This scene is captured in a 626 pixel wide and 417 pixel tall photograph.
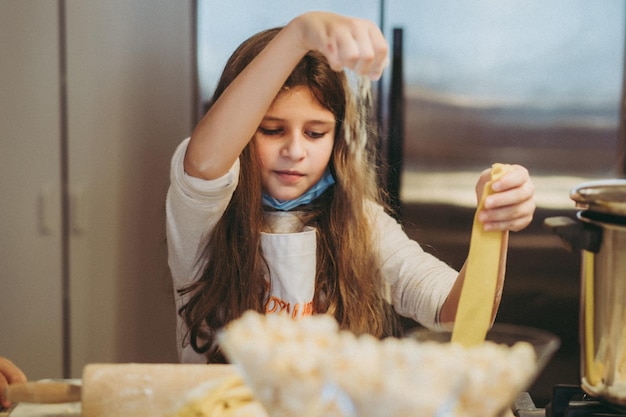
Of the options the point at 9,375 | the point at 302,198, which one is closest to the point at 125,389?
the point at 9,375

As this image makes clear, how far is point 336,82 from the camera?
133 centimetres

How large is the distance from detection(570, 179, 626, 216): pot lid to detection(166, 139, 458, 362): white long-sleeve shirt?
1.58 feet

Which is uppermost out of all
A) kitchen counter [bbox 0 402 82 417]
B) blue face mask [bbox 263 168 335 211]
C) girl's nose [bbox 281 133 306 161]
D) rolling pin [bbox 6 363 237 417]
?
girl's nose [bbox 281 133 306 161]

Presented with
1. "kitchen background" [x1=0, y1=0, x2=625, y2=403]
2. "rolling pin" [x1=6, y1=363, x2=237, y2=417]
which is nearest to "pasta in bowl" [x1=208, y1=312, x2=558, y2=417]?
"rolling pin" [x1=6, y1=363, x2=237, y2=417]

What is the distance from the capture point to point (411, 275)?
136 cm

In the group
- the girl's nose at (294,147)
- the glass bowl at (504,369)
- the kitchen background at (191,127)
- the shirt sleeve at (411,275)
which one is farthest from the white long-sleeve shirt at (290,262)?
the kitchen background at (191,127)

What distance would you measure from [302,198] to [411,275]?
24 cm

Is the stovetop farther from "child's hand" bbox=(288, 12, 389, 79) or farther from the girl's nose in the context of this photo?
the girl's nose

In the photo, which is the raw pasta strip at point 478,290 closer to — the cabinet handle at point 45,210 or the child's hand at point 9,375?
the child's hand at point 9,375

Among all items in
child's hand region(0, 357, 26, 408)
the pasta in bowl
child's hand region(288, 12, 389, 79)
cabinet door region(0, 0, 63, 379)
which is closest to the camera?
the pasta in bowl

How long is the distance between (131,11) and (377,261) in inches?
54.3

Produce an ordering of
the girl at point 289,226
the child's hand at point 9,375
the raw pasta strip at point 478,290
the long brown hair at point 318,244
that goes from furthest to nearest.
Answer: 1. the long brown hair at point 318,244
2. the girl at point 289,226
3. the child's hand at point 9,375
4. the raw pasta strip at point 478,290

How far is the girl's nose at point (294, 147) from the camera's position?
122 centimetres

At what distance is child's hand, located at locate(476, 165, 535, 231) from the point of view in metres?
0.89
